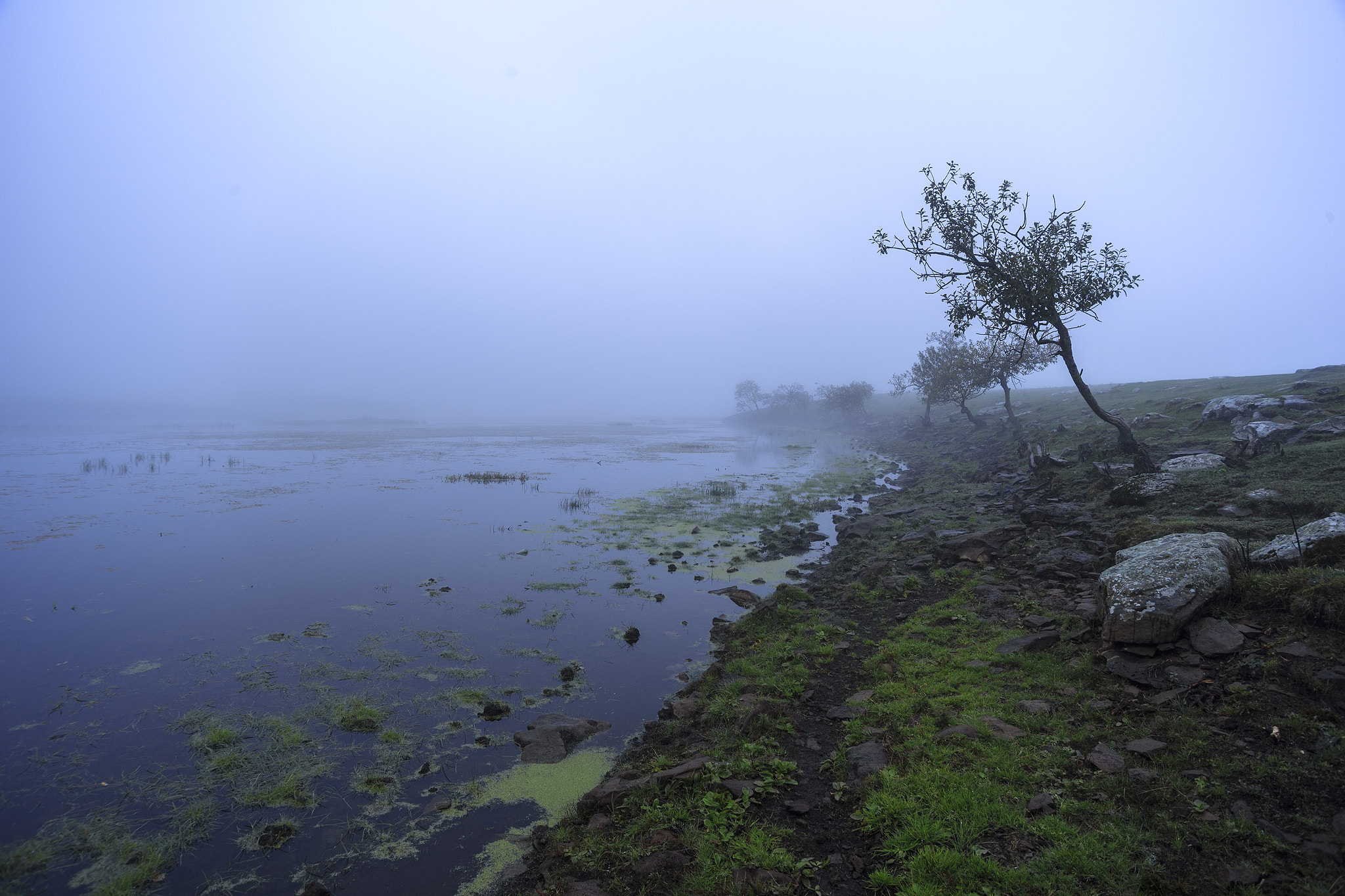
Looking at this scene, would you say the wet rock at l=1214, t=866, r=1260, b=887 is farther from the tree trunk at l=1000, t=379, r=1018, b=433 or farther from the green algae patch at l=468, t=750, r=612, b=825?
the tree trunk at l=1000, t=379, r=1018, b=433

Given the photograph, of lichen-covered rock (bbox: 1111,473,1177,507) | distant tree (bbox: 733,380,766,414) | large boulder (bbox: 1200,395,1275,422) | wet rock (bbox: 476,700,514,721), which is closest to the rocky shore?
lichen-covered rock (bbox: 1111,473,1177,507)

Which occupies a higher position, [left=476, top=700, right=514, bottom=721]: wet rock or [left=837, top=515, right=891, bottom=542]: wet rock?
[left=837, top=515, right=891, bottom=542]: wet rock

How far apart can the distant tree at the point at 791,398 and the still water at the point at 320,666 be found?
124988 millimetres

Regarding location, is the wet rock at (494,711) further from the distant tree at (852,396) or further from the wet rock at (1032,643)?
the distant tree at (852,396)

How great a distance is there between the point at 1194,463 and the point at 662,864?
2312 centimetres

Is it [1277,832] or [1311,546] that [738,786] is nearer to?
[1277,832]

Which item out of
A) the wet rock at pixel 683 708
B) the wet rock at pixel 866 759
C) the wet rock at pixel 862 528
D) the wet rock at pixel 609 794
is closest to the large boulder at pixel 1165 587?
the wet rock at pixel 866 759

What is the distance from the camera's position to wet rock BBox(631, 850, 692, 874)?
703 cm

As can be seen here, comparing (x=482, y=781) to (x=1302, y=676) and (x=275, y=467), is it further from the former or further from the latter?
(x=275, y=467)

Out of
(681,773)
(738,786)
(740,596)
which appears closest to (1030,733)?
(738,786)

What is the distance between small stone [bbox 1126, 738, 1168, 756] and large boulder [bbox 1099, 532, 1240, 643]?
8.93 feet

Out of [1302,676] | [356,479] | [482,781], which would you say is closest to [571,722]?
[482,781]

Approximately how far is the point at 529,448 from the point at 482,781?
67638 mm

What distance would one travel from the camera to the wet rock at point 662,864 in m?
7.03
